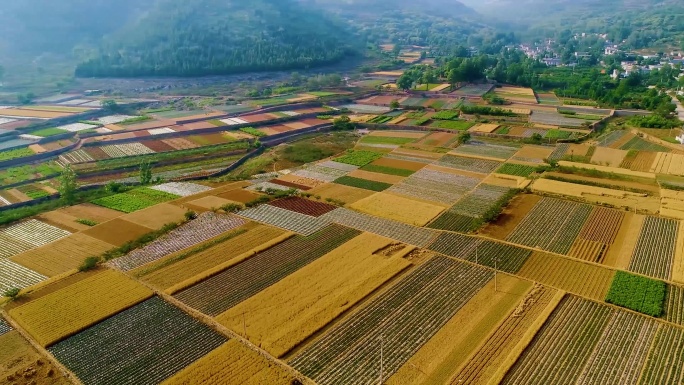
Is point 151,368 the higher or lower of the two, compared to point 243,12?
lower

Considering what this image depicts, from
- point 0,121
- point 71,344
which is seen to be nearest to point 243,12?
point 0,121

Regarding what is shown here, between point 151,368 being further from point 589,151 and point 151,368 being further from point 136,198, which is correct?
point 589,151

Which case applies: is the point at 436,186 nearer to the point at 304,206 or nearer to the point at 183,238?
the point at 304,206

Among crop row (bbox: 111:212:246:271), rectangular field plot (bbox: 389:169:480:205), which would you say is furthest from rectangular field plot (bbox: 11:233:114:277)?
rectangular field plot (bbox: 389:169:480:205)

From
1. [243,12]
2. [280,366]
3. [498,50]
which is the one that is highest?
[243,12]

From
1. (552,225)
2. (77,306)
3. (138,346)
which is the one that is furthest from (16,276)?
(552,225)

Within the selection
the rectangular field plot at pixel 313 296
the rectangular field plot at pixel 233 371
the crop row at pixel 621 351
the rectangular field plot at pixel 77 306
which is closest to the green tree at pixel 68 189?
the rectangular field plot at pixel 77 306

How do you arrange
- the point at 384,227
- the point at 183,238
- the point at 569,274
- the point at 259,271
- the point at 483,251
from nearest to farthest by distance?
the point at 569,274 → the point at 259,271 → the point at 483,251 → the point at 183,238 → the point at 384,227
